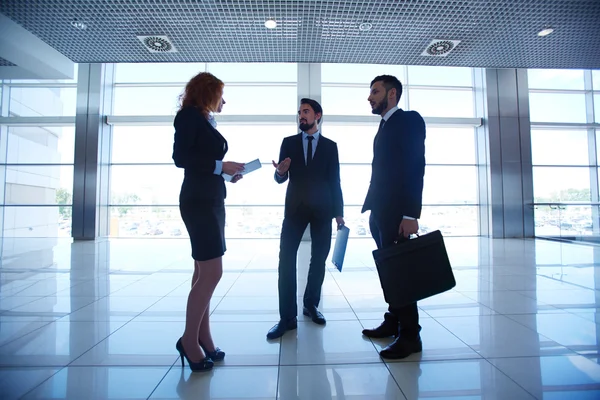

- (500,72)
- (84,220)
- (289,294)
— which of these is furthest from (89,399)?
(500,72)

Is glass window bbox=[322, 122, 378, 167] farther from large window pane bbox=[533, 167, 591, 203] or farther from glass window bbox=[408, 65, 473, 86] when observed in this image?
large window pane bbox=[533, 167, 591, 203]

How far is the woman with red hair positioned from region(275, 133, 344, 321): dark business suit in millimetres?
695

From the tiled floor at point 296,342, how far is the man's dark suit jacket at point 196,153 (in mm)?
929

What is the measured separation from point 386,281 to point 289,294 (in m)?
0.80

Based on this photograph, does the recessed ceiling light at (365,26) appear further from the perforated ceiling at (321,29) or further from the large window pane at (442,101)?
the large window pane at (442,101)

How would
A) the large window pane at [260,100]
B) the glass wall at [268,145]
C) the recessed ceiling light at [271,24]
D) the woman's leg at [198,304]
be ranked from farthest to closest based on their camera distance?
the glass wall at [268,145]
the large window pane at [260,100]
the recessed ceiling light at [271,24]
the woman's leg at [198,304]

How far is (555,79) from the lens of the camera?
9.13m

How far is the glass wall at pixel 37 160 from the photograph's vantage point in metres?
8.66

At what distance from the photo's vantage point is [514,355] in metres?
1.71

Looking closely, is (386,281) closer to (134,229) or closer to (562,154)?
(134,229)

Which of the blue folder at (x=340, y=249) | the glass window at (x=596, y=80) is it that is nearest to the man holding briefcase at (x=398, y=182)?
the blue folder at (x=340, y=249)

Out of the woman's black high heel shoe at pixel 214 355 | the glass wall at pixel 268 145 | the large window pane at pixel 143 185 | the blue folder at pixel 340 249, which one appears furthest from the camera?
the large window pane at pixel 143 185

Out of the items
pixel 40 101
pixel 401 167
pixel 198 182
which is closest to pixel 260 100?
pixel 40 101

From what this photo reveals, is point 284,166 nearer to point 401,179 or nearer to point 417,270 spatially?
point 401,179
